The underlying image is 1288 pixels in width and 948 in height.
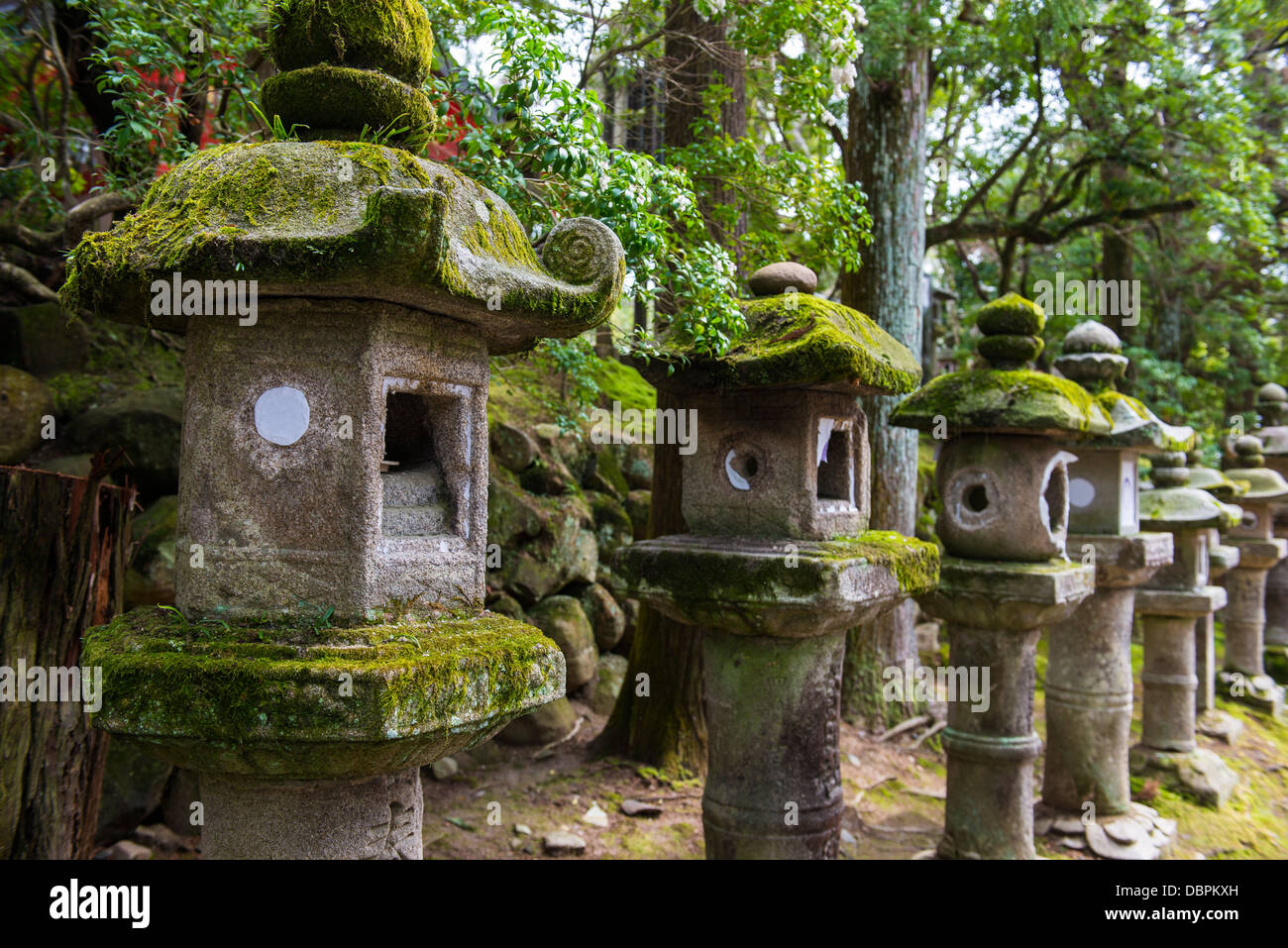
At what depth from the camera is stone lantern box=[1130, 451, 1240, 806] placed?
25.1 ft

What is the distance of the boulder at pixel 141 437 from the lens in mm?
5301

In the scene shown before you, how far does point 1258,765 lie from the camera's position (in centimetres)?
859

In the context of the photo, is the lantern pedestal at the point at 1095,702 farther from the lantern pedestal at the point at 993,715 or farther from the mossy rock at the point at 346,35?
the mossy rock at the point at 346,35

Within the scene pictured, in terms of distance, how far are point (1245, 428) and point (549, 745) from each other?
41.2 ft

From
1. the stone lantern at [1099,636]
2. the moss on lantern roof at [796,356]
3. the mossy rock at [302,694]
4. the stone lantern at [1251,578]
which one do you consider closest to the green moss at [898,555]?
the moss on lantern roof at [796,356]

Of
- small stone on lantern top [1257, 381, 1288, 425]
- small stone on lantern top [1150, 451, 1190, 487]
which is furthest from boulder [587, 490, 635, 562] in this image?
small stone on lantern top [1257, 381, 1288, 425]

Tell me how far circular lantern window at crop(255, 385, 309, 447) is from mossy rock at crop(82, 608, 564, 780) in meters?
0.53


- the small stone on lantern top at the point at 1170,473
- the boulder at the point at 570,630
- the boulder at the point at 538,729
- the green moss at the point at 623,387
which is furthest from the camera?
the green moss at the point at 623,387

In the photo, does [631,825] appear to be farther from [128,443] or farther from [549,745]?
[128,443]

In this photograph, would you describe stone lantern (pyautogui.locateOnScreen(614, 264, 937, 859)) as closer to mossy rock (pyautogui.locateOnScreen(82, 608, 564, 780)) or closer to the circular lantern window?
mossy rock (pyautogui.locateOnScreen(82, 608, 564, 780))

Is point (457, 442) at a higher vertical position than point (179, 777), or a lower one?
higher

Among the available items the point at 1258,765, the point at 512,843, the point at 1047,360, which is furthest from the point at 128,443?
the point at 1047,360

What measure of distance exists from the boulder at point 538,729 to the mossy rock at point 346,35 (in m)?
4.78

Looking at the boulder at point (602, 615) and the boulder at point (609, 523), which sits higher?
the boulder at point (609, 523)
